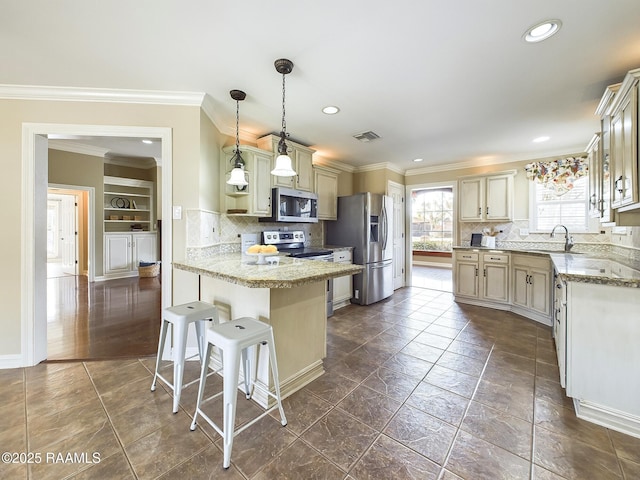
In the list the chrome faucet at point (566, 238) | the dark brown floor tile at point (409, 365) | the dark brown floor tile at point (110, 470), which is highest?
the chrome faucet at point (566, 238)

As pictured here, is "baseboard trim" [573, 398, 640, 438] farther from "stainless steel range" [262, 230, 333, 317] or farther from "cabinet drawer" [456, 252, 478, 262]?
"cabinet drawer" [456, 252, 478, 262]

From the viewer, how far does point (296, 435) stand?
1.58m

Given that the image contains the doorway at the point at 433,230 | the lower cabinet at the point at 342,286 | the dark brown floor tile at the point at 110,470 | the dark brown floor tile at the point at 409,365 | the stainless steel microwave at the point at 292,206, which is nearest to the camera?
the dark brown floor tile at the point at 110,470

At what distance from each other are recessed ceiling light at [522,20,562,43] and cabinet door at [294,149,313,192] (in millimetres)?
2600

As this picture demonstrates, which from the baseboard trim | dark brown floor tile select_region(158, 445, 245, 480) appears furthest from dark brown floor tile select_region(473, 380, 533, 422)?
dark brown floor tile select_region(158, 445, 245, 480)

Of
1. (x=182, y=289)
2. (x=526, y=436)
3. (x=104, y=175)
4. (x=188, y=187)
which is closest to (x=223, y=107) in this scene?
(x=188, y=187)

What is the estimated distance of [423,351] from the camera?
105 inches

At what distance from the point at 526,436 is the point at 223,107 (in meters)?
3.49

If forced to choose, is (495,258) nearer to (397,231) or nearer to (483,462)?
(397,231)

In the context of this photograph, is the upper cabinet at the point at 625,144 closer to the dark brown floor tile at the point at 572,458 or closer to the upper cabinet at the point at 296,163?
the dark brown floor tile at the point at 572,458

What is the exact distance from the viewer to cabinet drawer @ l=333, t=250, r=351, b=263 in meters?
3.99

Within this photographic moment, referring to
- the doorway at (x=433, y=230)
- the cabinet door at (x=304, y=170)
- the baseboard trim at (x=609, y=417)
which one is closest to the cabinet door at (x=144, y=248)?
the cabinet door at (x=304, y=170)

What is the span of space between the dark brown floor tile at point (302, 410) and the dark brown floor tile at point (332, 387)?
0.16 ft

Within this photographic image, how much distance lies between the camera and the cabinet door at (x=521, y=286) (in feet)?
11.9
